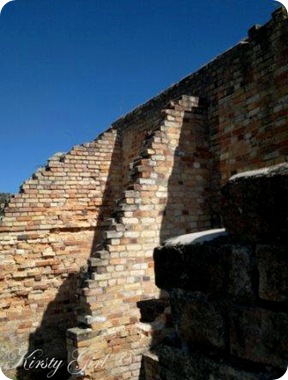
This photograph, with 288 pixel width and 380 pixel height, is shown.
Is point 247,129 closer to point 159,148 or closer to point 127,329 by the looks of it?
point 159,148

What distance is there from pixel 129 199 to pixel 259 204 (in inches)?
193

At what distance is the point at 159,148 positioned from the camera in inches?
271

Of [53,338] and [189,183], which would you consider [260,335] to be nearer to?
[189,183]

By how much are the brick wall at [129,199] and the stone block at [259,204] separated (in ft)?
12.2

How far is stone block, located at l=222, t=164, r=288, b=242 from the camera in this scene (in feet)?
4.96

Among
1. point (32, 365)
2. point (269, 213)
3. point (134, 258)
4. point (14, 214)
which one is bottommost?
point (32, 365)

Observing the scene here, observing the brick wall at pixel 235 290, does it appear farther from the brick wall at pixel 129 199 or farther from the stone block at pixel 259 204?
the brick wall at pixel 129 199

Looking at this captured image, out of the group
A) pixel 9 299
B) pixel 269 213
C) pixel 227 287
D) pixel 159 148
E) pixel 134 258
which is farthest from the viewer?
→ pixel 9 299

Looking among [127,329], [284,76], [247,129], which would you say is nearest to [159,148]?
[247,129]

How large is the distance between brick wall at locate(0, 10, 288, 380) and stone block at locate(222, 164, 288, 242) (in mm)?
3725

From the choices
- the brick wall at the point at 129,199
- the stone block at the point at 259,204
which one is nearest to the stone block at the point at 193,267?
the stone block at the point at 259,204

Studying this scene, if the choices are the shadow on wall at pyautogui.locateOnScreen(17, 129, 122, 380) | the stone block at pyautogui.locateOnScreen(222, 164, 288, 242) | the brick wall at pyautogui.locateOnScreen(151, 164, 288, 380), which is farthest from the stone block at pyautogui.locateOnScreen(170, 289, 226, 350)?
the shadow on wall at pyautogui.locateOnScreen(17, 129, 122, 380)

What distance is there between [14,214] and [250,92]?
587 cm

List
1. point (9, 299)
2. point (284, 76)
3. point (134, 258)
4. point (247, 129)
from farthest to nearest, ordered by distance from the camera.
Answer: point (9, 299), point (134, 258), point (247, 129), point (284, 76)
